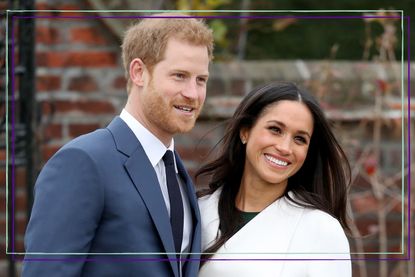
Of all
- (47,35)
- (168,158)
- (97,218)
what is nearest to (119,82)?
(47,35)

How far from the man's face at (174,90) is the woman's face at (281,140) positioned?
28cm

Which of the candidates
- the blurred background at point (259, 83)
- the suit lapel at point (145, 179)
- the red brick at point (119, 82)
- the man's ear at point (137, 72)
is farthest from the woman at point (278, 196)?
the red brick at point (119, 82)

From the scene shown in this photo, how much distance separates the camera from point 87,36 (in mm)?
5012

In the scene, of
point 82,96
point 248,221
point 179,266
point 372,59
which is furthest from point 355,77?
point 179,266

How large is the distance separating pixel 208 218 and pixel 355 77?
2033 mm

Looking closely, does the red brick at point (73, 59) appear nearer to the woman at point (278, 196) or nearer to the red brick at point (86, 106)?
the red brick at point (86, 106)

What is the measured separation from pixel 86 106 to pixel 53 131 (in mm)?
192

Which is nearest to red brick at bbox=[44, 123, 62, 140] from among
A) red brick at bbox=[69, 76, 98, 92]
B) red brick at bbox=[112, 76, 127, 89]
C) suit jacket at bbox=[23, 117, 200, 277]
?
red brick at bbox=[69, 76, 98, 92]

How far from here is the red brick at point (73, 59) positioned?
196 inches

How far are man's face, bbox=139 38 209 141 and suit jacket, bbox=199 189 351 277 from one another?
426mm

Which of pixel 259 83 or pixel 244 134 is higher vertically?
pixel 244 134

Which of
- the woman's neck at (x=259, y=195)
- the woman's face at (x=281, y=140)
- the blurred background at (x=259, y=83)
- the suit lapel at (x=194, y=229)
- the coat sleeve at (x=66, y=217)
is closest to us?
the coat sleeve at (x=66, y=217)

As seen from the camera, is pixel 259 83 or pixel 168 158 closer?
pixel 168 158

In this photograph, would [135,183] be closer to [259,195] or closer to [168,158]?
[168,158]
